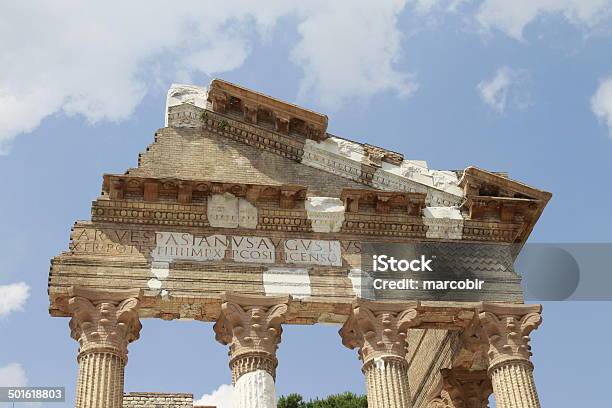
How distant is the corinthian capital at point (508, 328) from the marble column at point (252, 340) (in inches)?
162

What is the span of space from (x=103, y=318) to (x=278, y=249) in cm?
378

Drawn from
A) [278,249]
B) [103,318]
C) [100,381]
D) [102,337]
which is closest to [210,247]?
[278,249]

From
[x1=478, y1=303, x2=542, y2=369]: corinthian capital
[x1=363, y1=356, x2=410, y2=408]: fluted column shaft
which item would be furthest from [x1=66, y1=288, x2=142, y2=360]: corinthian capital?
[x1=478, y1=303, x2=542, y2=369]: corinthian capital

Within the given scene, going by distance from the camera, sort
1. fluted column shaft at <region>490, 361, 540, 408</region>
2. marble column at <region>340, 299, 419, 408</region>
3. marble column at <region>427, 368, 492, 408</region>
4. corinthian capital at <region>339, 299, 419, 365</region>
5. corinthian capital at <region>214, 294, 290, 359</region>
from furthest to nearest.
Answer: marble column at <region>427, 368, 492, 408</region> → corinthian capital at <region>339, 299, 419, 365</region> → fluted column shaft at <region>490, 361, 540, 408</region> → corinthian capital at <region>214, 294, 290, 359</region> → marble column at <region>340, 299, 419, 408</region>

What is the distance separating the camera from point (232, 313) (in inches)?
656

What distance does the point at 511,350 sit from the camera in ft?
56.6

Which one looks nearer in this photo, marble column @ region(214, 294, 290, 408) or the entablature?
marble column @ region(214, 294, 290, 408)

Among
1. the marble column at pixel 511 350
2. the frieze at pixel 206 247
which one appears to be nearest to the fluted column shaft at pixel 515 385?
the marble column at pixel 511 350

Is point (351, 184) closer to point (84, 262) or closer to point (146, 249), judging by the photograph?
point (146, 249)

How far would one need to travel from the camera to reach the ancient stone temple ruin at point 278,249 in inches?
648

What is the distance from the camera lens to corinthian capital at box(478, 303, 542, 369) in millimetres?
17266

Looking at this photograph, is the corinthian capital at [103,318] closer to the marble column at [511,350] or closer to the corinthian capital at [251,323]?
the corinthian capital at [251,323]

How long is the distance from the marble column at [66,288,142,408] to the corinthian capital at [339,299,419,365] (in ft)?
13.9

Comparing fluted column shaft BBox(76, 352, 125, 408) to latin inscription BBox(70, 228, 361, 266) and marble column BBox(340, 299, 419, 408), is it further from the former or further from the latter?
marble column BBox(340, 299, 419, 408)
